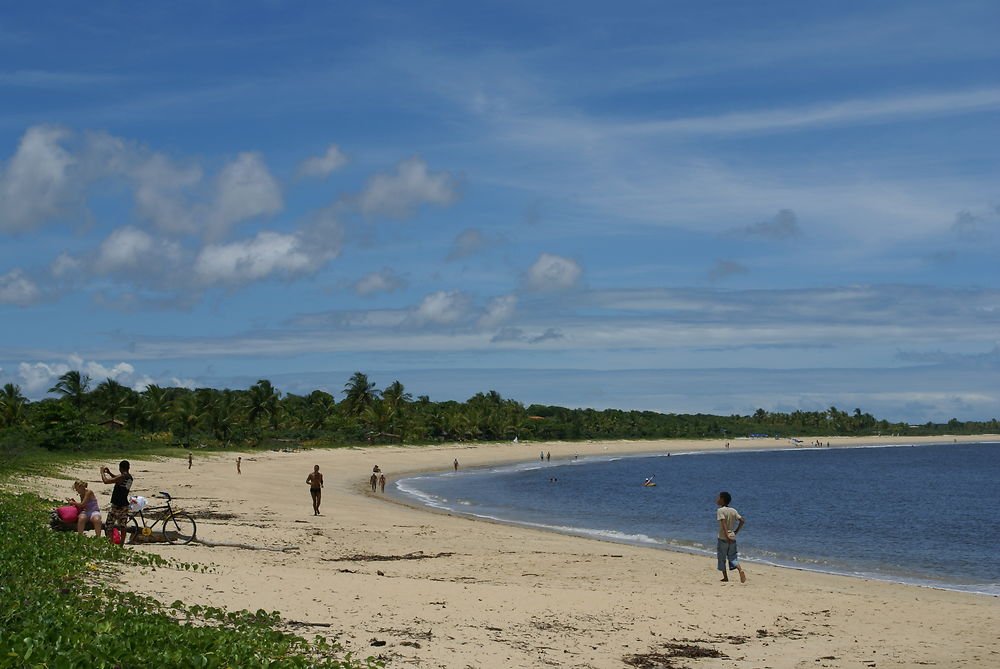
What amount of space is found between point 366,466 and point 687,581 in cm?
5634

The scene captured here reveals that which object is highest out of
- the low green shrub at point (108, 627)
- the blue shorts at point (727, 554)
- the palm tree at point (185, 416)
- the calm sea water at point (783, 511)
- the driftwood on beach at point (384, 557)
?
the palm tree at point (185, 416)

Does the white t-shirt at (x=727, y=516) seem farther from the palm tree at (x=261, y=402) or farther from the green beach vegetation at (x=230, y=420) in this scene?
the palm tree at (x=261, y=402)

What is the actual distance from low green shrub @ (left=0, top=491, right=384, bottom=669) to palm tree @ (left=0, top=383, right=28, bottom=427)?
5623 cm

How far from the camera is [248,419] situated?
3543 inches

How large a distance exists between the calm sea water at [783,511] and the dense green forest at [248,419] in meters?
19.6

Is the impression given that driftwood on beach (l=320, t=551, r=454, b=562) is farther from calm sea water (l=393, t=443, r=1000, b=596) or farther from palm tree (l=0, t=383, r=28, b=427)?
palm tree (l=0, t=383, r=28, b=427)

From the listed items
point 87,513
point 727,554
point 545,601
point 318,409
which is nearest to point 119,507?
point 87,513

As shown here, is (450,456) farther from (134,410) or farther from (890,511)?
(890,511)

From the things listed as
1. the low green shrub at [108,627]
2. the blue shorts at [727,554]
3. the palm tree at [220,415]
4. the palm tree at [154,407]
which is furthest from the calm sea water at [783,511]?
the palm tree at [154,407]

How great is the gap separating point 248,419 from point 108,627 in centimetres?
8464

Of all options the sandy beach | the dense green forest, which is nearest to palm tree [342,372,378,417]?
the dense green forest

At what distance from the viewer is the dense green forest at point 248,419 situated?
5128 centimetres

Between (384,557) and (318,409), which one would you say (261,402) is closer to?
(318,409)

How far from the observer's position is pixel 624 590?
679 inches
